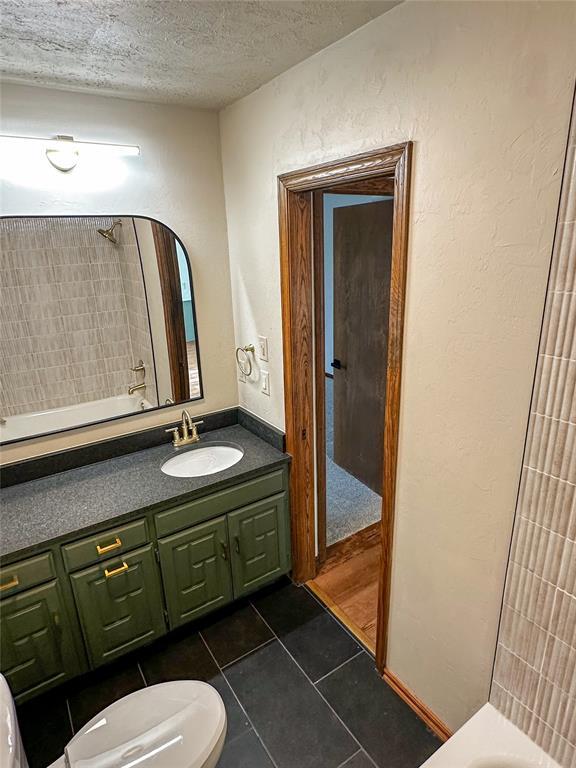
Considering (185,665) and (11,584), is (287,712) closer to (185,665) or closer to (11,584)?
(185,665)

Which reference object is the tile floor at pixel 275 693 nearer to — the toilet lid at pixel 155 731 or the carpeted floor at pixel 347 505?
the toilet lid at pixel 155 731

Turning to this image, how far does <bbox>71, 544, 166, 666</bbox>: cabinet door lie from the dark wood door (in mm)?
1707

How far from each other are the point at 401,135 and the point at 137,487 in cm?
169

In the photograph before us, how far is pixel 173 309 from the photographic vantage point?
7.55 feet

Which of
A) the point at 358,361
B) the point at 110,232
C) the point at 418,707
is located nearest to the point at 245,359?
the point at 110,232

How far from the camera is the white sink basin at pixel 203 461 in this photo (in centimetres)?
224

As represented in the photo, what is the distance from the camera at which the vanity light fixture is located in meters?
1.74

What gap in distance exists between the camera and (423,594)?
5.37 feet

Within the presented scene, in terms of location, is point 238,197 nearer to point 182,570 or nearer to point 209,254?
point 209,254

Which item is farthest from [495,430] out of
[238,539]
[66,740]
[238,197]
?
[66,740]

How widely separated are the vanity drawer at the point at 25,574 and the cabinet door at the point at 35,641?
0.10 ft

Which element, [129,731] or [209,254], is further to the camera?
[209,254]

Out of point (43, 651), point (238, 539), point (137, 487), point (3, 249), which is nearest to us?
point (43, 651)

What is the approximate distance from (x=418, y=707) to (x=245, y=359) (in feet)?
5.66
